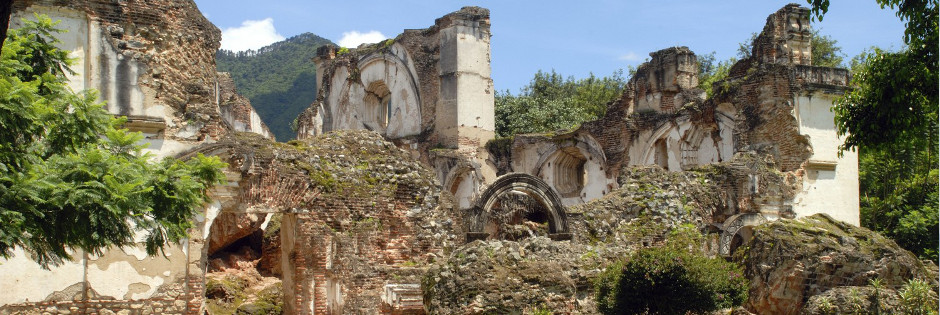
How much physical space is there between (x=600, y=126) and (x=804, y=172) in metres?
6.88

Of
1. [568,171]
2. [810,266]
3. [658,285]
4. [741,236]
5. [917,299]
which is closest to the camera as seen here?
[658,285]

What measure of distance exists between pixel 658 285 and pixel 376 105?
20.0m

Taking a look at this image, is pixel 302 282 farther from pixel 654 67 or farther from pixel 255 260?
pixel 654 67

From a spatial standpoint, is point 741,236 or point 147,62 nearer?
point 147,62

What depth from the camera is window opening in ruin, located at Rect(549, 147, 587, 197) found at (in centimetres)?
2866

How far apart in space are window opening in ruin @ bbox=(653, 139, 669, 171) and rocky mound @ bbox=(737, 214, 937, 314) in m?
9.78

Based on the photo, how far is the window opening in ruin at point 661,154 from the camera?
1035 inches

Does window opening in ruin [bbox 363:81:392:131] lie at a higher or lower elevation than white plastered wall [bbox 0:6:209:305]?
higher

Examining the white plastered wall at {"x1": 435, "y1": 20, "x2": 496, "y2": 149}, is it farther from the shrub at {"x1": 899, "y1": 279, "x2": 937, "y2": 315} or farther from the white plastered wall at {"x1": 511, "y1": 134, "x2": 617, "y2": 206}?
the shrub at {"x1": 899, "y1": 279, "x2": 937, "y2": 315}

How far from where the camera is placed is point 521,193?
19859mm

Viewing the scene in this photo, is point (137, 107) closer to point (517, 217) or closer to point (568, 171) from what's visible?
point (517, 217)

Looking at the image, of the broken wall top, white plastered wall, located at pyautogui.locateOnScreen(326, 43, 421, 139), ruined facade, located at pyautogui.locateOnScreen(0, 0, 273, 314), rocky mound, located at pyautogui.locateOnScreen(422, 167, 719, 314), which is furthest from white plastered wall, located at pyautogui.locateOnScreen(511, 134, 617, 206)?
the broken wall top

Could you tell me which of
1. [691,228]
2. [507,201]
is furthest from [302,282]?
[691,228]

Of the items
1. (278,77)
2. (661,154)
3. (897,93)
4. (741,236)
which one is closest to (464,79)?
(661,154)
